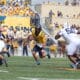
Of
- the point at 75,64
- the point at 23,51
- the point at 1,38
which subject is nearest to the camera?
the point at 75,64

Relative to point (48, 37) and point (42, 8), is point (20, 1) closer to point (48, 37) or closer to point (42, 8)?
point (42, 8)

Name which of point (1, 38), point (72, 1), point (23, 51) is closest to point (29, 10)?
point (72, 1)

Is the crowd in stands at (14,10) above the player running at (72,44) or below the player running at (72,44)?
below

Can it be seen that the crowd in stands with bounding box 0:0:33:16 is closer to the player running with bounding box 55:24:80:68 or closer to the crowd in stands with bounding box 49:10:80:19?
the crowd in stands with bounding box 49:10:80:19

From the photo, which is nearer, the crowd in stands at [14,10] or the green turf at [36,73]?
the green turf at [36,73]

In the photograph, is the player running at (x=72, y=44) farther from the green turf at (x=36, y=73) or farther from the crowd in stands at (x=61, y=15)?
the crowd in stands at (x=61, y=15)

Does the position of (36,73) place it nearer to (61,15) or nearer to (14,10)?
(14,10)

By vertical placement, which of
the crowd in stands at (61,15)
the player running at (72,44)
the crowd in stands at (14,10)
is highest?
the player running at (72,44)

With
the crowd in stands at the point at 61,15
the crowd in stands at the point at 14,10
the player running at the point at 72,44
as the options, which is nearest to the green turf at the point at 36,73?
the player running at the point at 72,44

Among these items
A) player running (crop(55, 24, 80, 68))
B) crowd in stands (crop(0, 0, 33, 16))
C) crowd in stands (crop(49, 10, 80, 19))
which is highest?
player running (crop(55, 24, 80, 68))

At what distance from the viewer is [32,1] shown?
38.3 metres

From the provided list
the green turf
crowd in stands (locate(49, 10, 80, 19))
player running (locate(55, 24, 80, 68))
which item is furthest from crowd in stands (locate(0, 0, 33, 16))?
player running (locate(55, 24, 80, 68))

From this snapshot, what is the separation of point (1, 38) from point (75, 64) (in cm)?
283

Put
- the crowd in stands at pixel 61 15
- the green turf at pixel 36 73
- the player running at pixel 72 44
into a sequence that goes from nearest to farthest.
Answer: the green turf at pixel 36 73 < the player running at pixel 72 44 < the crowd in stands at pixel 61 15
